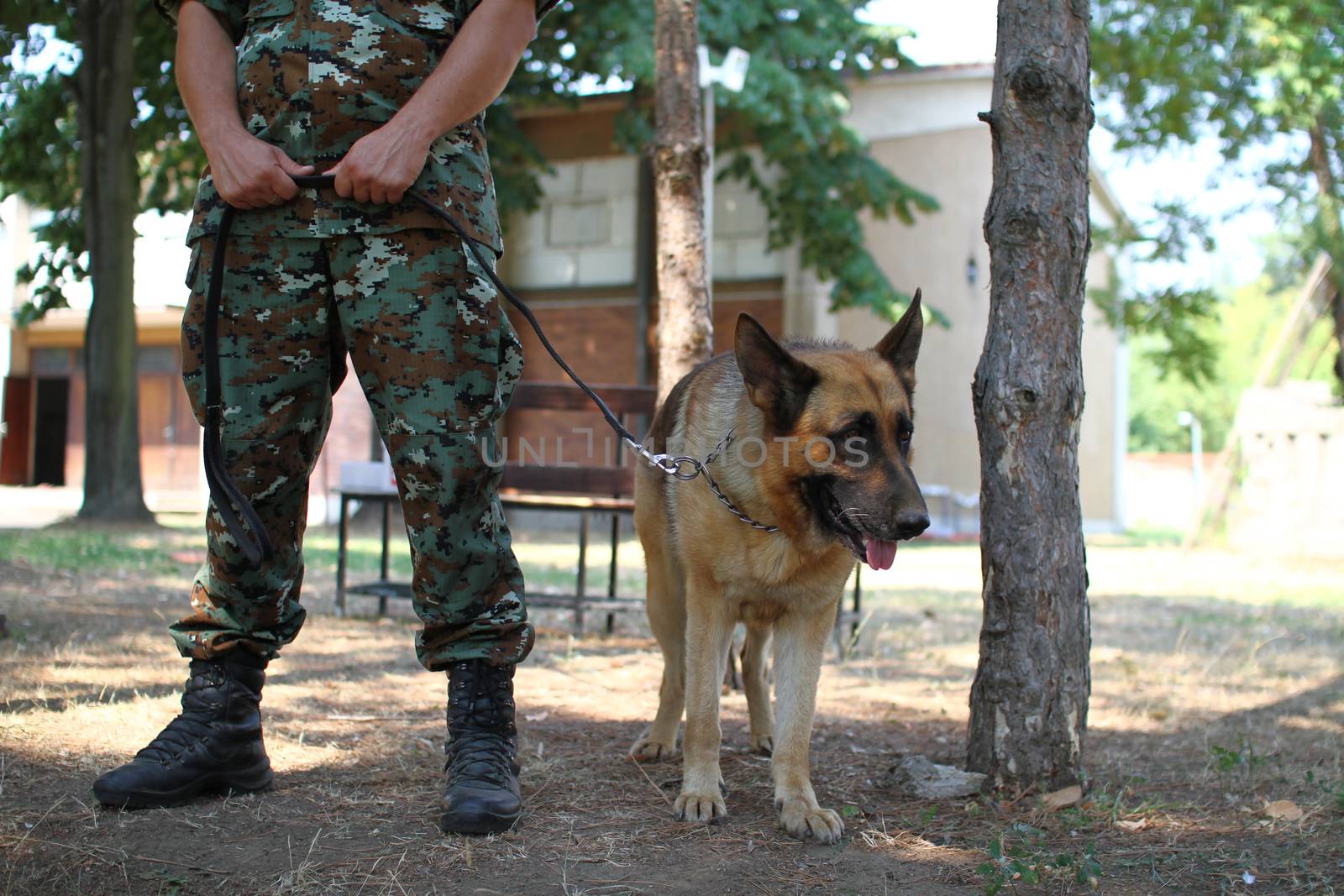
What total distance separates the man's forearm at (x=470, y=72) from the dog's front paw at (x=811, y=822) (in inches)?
83.6

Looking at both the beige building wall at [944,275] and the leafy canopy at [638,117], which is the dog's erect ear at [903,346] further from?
the beige building wall at [944,275]

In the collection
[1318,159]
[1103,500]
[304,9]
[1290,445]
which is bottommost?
[1103,500]

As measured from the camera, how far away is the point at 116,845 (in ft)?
8.71

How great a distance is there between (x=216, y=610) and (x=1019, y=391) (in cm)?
249

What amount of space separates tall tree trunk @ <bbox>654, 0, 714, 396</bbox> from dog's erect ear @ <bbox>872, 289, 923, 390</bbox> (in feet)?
7.46

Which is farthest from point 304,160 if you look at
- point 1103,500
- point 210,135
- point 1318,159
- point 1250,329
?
point 1250,329

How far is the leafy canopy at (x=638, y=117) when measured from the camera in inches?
568

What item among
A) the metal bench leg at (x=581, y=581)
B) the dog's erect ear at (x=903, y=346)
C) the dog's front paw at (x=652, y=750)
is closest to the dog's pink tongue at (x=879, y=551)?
the dog's erect ear at (x=903, y=346)

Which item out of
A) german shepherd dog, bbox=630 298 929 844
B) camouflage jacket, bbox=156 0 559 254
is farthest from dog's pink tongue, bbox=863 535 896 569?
camouflage jacket, bbox=156 0 559 254

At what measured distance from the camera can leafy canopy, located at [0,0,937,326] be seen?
1442 cm

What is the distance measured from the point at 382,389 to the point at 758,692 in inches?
74.4

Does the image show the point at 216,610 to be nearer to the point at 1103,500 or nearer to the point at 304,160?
the point at 304,160

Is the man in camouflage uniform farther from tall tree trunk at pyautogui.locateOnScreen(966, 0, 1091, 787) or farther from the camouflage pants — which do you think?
tall tree trunk at pyautogui.locateOnScreen(966, 0, 1091, 787)

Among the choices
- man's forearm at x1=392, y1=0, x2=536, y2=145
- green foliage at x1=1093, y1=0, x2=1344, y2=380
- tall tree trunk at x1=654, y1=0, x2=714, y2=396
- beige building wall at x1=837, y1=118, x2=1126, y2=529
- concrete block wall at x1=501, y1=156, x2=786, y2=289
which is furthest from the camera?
beige building wall at x1=837, y1=118, x2=1126, y2=529
